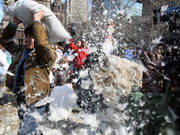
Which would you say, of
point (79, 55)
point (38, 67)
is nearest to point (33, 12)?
point (38, 67)

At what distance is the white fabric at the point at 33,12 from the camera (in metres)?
1.66

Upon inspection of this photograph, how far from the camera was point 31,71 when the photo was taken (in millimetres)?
1789

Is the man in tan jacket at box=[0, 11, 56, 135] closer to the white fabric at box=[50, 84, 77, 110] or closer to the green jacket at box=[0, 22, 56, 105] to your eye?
the green jacket at box=[0, 22, 56, 105]

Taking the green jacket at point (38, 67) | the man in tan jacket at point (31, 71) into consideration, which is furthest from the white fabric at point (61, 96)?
the green jacket at point (38, 67)

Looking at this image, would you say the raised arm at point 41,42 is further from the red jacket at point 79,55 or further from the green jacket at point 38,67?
the red jacket at point 79,55

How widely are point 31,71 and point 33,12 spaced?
562 mm

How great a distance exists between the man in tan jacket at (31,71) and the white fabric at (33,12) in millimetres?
62

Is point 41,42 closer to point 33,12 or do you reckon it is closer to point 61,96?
point 33,12

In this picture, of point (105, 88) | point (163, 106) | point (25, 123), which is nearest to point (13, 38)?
point (25, 123)

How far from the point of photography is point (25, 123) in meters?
1.94

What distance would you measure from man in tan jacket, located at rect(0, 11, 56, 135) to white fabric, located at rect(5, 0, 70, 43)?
0.20ft

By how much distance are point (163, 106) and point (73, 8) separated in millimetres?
19383

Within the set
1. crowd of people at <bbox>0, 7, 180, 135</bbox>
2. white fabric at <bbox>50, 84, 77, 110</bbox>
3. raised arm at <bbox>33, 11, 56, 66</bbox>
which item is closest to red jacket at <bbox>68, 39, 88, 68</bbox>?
white fabric at <bbox>50, 84, 77, 110</bbox>

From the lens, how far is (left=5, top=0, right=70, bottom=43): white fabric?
1.66 meters
